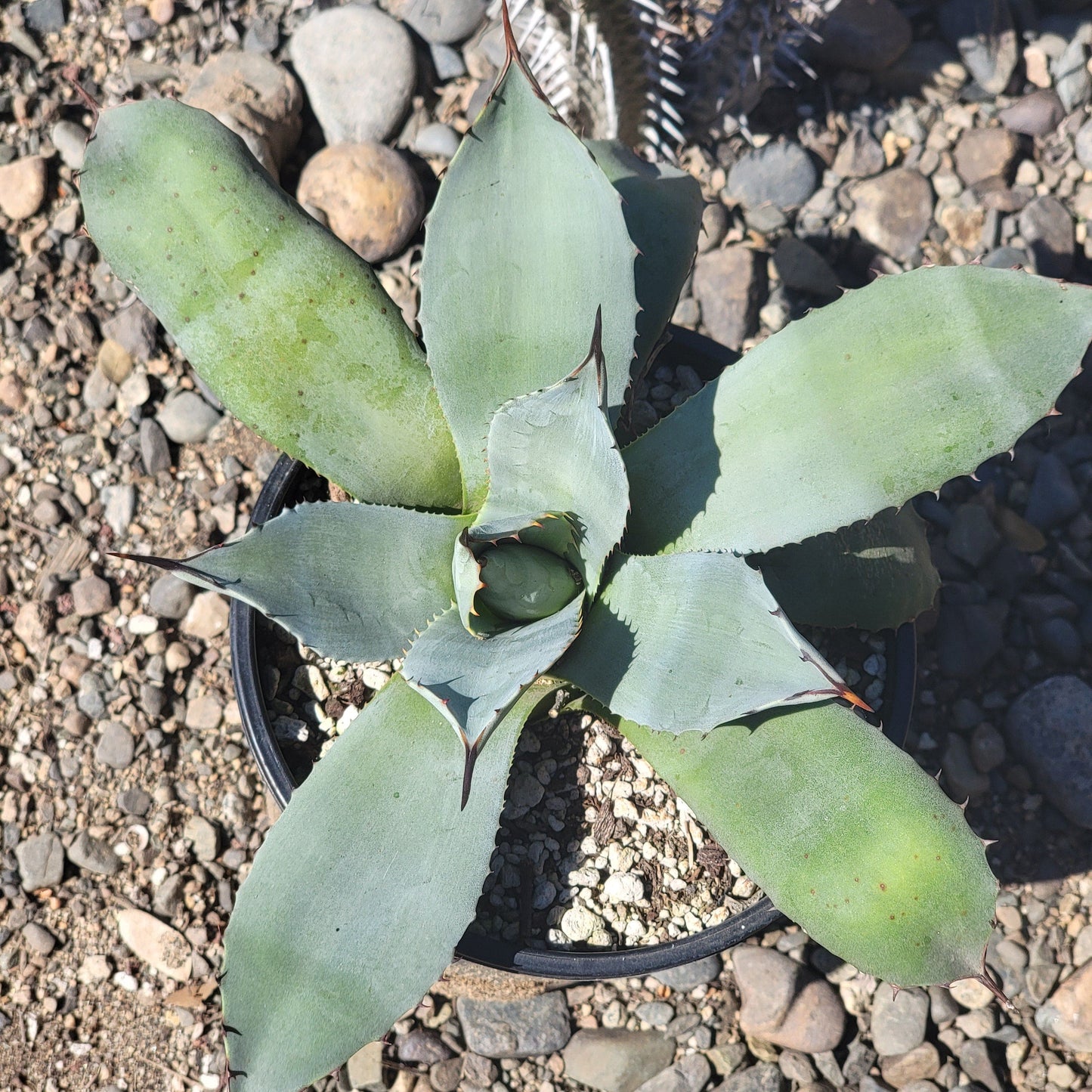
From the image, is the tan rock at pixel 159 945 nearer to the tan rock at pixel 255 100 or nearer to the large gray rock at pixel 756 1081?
the large gray rock at pixel 756 1081

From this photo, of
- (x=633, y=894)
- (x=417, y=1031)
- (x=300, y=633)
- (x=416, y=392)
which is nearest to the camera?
(x=300, y=633)

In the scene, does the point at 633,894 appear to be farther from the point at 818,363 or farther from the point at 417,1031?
the point at 818,363

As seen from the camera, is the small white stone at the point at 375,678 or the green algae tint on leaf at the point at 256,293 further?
the small white stone at the point at 375,678

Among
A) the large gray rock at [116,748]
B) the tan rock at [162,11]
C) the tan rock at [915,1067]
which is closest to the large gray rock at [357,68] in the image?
the tan rock at [162,11]

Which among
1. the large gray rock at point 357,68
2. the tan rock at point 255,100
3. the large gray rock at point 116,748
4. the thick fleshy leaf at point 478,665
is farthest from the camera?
the large gray rock at point 357,68

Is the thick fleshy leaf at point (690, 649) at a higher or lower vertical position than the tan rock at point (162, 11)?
lower

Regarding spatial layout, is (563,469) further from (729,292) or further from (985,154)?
(985,154)

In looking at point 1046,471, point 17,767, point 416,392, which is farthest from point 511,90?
point 17,767
